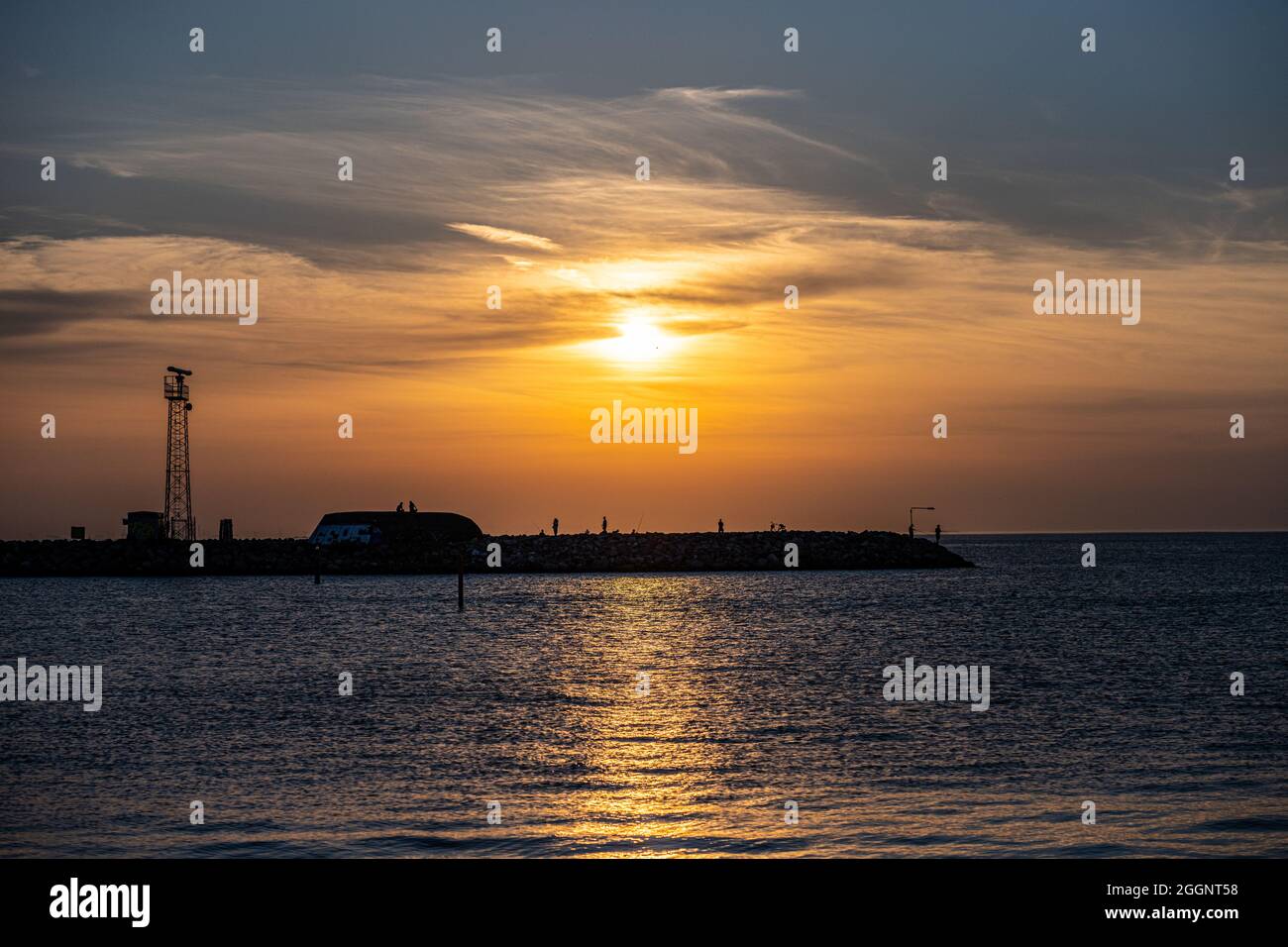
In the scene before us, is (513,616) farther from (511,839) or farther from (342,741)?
(511,839)

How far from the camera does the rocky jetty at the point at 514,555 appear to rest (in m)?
129

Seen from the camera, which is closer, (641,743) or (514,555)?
(641,743)

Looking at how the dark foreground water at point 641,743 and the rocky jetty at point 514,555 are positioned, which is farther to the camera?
→ the rocky jetty at point 514,555

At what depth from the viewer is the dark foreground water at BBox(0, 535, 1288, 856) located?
1883 centimetres

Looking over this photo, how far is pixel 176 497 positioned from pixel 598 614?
64.0 metres

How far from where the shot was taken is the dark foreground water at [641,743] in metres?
18.8

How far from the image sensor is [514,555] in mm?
143375

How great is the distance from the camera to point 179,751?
1038 inches

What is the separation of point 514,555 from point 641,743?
11683 cm

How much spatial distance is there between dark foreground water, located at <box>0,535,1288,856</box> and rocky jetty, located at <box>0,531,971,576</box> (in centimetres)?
6479

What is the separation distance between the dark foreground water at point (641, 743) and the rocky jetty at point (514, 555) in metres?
64.8

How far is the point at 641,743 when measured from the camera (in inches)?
1085

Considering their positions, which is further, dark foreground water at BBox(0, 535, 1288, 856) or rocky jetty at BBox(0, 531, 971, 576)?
rocky jetty at BBox(0, 531, 971, 576)
